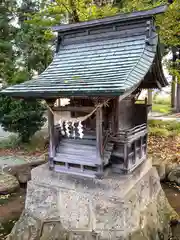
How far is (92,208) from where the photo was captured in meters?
5.36

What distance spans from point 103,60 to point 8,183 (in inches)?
252

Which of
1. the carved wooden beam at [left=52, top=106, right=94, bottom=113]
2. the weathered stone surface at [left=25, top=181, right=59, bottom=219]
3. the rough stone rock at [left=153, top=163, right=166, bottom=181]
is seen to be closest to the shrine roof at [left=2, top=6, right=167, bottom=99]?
the carved wooden beam at [left=52, top=106, right=94, bottom=113]

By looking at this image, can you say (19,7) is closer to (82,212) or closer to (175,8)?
(175,8)

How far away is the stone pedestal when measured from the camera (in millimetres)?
5188

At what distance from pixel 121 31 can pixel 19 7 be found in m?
13.7

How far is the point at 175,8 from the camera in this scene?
9.24 m

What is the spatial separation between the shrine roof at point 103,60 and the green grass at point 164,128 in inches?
256

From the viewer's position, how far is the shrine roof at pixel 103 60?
187 inches

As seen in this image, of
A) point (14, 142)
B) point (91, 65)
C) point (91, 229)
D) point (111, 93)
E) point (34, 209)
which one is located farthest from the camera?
point (14, 142)

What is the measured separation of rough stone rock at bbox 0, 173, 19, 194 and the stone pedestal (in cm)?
270

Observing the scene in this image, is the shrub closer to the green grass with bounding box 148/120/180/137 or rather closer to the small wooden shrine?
the small wooden shrine

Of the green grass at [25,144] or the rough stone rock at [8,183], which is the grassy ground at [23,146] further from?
the rough stone rock at [8,183]

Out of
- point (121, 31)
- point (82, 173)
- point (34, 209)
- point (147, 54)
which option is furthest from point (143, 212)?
point (121, 31)

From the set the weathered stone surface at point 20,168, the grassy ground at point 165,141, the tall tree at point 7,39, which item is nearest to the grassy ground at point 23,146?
the weathered stone surface at point 20,168
